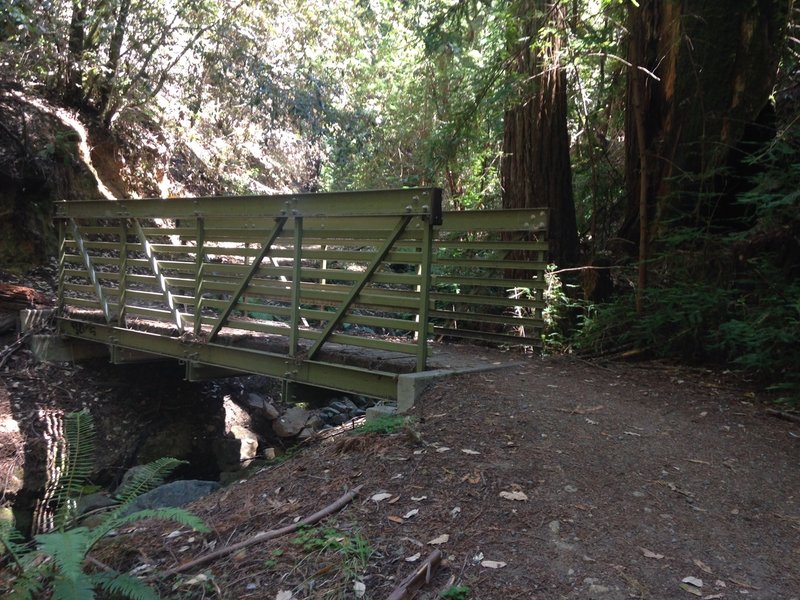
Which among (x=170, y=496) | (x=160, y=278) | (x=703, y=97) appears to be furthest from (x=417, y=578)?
(x=703, y=97)

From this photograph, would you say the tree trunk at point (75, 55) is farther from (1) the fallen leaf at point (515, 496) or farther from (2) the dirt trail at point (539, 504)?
(1) the fallen leaf at point (515, 496)

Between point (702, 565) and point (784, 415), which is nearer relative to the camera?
point (702, 565)

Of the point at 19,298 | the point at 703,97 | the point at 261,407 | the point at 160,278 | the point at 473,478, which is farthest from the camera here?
the point at 261,407

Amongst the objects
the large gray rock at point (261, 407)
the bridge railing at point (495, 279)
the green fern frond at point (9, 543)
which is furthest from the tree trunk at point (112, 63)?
the green fern frond at point (9, 543)

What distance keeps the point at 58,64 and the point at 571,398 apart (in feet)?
38.1

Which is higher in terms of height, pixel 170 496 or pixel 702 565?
pixel 702 565

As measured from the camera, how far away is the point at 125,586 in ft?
Answer: 9.73

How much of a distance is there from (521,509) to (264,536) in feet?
4.40

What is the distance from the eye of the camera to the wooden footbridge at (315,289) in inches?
209

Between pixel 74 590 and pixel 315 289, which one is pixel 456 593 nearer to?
pixel 74 590

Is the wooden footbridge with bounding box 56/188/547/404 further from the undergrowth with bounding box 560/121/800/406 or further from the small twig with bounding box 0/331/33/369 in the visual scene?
the undergrowth with bounding box 560/121/800/406

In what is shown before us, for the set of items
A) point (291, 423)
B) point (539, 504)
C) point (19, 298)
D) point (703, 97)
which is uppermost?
point (703, 97)

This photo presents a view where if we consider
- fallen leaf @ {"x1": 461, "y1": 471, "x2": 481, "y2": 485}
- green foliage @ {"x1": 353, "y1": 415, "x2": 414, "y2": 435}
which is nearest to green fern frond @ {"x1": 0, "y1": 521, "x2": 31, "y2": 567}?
green foliage @ {"x1": 353, "y1": 415, "x2": 414, "y2": 435}

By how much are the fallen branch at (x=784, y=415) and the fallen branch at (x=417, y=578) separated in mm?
3410
